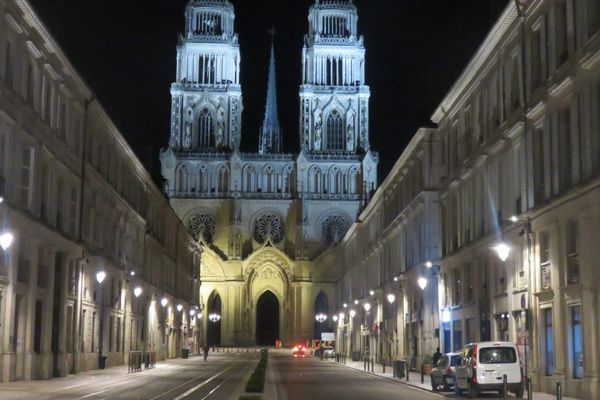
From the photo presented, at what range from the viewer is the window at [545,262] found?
31.0 metres

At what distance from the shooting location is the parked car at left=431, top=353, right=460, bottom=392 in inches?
1307

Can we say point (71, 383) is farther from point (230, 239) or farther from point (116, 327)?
point (230, 239)

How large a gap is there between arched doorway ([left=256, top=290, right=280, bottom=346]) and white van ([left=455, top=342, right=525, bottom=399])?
100561 millimetres

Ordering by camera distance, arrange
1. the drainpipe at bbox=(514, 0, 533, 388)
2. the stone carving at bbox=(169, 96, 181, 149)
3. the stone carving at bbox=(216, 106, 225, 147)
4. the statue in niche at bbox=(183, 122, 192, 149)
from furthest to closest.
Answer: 1. the stone carving at bbox=(216, 106, 225, 147)
2. the statue in niche at bbox=(183, 122, 192, 149)
3. the stone carving at bbox=(169, 96, 181, 149)
4. the drainpipe at bbox=(514, 0, 533, 388)

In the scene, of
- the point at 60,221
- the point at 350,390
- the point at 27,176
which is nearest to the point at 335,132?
the point at 60,221

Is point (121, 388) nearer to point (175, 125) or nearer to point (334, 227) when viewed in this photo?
point (334, 227)

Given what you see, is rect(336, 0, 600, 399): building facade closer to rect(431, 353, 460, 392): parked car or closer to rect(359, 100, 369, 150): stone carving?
rect(431, 353, 460, 392): parked car

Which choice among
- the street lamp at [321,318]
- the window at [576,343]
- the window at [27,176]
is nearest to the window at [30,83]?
the window at [27,176]

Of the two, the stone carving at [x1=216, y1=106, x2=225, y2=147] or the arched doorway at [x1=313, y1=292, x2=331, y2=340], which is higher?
the stone carving at [x1=216, y1=106, x2=225, y2=147]

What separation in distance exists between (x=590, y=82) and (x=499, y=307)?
13294 millimetres

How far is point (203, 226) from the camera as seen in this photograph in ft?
419

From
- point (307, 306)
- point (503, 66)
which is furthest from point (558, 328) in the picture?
point (307, 306)

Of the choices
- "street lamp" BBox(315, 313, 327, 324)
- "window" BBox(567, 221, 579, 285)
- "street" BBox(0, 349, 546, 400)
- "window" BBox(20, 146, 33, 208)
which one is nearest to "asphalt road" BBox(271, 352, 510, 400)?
"street" BBox(0, 349, 546, 400)

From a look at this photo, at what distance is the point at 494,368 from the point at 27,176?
20.0 m
